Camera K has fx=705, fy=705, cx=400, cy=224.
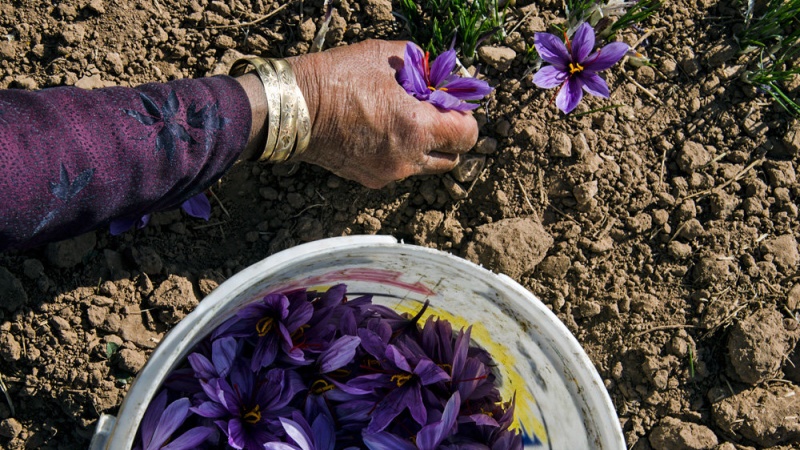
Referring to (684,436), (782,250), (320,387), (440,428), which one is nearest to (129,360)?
(320,387)

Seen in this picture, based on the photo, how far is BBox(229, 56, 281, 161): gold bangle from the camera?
166cm

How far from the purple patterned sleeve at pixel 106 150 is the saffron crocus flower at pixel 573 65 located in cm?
75

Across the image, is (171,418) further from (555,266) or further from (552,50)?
(552,50)

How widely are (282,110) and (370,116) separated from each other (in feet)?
0.74

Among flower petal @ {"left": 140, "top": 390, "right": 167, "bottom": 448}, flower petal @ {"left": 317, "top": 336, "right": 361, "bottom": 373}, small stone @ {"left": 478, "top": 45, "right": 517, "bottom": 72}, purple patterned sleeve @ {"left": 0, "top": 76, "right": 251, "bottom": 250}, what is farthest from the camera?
small stone @ {"left": 478, "top": 45, "right": 517, "bottom": 72}

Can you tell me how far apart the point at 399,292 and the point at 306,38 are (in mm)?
762

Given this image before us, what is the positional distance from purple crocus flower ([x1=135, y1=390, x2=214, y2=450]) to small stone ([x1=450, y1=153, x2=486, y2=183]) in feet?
3.05

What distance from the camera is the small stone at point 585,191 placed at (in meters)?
1.99

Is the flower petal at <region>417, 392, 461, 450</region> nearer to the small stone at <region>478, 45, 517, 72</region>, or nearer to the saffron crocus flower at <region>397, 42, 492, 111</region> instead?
the saffron crocus flower at <region>397, 42, 492, 111</region>

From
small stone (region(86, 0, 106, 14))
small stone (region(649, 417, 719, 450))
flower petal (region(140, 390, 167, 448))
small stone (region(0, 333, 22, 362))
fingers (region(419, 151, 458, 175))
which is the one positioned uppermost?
small stone (region(86, 0, 106, 14))

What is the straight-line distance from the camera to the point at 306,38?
1988 millimetres

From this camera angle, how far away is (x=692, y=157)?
6.64 feet

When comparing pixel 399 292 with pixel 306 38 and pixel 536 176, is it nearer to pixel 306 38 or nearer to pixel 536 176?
pixel 536 176

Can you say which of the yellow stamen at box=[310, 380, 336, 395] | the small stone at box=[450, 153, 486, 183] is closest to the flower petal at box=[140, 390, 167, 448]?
the yellow stamen at box=[310, 380, 336, 395]
